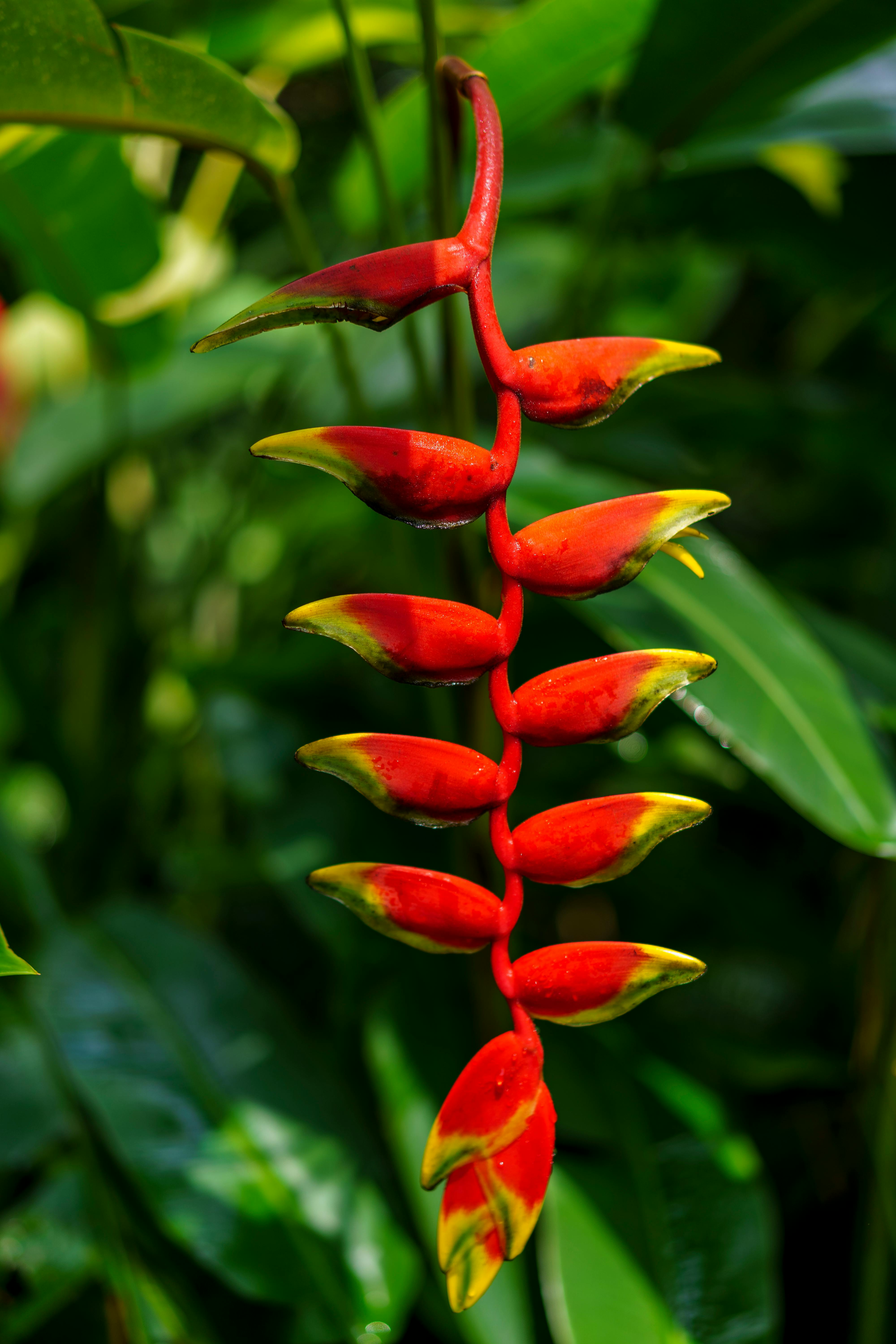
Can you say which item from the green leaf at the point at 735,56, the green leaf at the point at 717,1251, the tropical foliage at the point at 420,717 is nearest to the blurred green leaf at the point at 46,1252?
the tropical foliage at the point at 420,717

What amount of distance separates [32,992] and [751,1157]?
0.40 meters

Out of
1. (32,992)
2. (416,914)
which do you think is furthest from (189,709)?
(416,914)

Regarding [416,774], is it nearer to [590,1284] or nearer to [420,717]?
[590,1284]

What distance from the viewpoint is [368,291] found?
19cm

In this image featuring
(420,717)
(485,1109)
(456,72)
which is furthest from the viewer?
(420,717)

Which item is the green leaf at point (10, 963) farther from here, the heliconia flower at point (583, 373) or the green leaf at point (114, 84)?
the green leaf at point (114, 84)

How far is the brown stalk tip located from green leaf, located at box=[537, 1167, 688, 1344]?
1.38ft

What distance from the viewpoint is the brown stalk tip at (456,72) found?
0.92ft

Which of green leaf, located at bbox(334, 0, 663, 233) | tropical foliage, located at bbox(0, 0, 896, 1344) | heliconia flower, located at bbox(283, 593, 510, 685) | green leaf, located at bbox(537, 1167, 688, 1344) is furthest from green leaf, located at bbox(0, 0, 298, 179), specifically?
green leaf, located at bbox(537, 1167, 688, 1344)

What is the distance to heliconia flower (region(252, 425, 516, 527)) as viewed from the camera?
19cm

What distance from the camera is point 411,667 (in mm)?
195

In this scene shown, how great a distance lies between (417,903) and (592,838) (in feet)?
0.13

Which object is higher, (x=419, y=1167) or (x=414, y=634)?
(x=414, y=634)

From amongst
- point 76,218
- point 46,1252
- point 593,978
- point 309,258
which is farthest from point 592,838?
point 76,218
